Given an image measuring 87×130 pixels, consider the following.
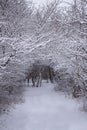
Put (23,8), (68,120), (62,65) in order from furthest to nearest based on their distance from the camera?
(62,65) → (23,8) → (68,120)

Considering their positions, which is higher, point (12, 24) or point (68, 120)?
point (12, 24)

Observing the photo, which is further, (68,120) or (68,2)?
(68,120)

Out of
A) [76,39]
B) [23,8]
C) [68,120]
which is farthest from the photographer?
[23,8]

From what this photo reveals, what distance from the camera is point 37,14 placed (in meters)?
9.70

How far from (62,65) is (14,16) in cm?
431

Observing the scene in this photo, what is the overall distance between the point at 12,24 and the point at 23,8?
3.66 feet

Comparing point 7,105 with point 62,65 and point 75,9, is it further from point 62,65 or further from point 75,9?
point 75,9

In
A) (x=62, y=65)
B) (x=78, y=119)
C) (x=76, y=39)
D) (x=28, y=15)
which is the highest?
(x=28, y=15)

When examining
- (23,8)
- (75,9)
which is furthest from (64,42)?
(23,8)

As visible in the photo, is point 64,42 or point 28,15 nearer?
point 64,42

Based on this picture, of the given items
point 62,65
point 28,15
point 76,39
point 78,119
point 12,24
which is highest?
point 28,15

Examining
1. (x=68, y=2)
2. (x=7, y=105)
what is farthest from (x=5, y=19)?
(x=7, y=105)

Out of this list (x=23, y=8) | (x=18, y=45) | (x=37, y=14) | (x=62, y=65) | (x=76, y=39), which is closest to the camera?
(x=18, y=45)

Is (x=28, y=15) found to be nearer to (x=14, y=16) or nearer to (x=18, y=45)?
(x=14, y=16)
